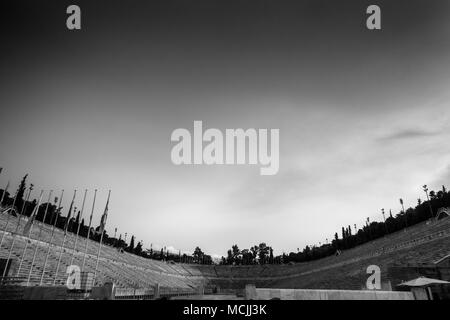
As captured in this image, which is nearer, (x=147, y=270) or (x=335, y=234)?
(x=147, y=270)

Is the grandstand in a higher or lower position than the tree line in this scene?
lower

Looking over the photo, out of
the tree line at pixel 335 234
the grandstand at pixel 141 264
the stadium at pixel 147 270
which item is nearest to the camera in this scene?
the stadium at pixel 147 270

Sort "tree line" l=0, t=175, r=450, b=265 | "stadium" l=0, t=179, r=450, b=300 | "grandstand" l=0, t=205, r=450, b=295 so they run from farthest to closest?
"tree line" l=0, t=175, r=450, b=265
"grandstand" l=0, t=205, r=450, b=295
"stadium" l=0, t=179, r=450, b=300

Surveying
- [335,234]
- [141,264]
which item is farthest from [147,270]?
[335,234]

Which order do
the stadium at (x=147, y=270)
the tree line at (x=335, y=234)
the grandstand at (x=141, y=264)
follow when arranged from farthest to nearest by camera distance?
the tree line at (x=335, y=234), the grandstand at (x=141, y=264), the stadium at (x=147, y=270)

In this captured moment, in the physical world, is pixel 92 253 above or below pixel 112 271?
above

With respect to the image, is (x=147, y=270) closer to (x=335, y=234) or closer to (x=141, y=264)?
(x=141, y=264)

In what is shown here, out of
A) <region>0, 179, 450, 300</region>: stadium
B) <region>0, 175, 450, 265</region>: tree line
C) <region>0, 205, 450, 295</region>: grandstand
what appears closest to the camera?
<region>0, 179, 450, 300</region>: stadium

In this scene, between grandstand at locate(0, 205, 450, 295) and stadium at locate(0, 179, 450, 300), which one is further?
grandstand at locate(0, 205, 450, 295)

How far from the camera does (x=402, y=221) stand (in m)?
64.1

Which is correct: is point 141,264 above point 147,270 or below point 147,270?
above
